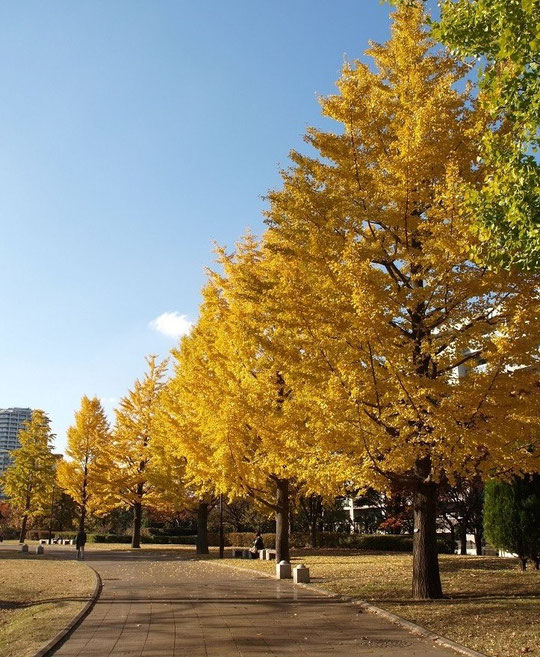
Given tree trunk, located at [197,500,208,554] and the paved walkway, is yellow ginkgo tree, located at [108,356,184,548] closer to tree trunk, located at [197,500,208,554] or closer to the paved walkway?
tree trunk, located at [197,500,208,554]

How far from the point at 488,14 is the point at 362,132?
4327mm

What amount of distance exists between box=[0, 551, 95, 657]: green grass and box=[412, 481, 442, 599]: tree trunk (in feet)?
19.6

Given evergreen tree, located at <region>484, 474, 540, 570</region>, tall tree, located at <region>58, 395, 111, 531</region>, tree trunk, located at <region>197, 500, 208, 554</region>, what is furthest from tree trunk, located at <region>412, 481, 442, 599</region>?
tall tree, located at <region>58, 395, 111, 531</region>

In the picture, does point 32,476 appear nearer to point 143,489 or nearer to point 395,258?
point 143,489

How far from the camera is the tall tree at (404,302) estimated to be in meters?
9.63

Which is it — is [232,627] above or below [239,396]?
below

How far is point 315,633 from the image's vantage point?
8.76 m

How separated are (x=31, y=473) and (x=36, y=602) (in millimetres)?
36379

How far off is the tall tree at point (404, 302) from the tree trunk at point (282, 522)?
365 inches

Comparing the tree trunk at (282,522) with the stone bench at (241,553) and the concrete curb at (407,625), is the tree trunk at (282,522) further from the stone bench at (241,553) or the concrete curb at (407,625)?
the concrete curb at (407,625)

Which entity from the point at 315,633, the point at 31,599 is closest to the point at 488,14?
the point at 315,633

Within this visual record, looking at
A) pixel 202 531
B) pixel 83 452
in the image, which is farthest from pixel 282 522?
pixel 83 452

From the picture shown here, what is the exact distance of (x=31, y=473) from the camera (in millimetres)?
46188

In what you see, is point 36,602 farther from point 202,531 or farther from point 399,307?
point 202,531
